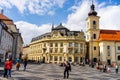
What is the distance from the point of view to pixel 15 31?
6372 centimetres

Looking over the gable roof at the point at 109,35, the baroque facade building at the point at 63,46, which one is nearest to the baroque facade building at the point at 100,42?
the gable roof at the point at 109,35

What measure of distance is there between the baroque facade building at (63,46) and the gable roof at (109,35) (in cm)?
856

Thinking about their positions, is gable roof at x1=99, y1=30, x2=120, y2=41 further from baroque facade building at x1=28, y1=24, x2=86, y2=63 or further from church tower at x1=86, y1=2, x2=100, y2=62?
baroque facade building at x1=28, y1=24, x2=86, y2=63

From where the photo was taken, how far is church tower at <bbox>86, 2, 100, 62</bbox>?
81.4 m

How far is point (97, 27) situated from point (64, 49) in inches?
680

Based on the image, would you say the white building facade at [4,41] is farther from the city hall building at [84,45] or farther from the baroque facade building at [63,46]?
the baroque facade building at [63,46]

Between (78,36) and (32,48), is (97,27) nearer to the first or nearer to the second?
(78,36)

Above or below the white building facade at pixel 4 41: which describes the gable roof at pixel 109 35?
above

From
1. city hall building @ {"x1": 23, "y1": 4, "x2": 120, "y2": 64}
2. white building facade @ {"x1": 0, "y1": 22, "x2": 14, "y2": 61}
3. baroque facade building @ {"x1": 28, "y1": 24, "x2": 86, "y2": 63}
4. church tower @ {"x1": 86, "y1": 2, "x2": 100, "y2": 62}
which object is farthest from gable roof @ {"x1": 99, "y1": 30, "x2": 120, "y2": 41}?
white building facade @ {"x1": 0, "y1": 22, "x2": 14, "y2": 61}

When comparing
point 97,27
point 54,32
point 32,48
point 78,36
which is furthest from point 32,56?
point 97,27

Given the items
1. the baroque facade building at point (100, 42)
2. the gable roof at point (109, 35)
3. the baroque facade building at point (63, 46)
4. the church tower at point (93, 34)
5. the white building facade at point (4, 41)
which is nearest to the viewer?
the white building facade at point (4, 41)

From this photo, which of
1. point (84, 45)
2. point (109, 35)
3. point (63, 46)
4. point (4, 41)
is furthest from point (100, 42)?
point (4, 41)

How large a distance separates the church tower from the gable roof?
2581mm

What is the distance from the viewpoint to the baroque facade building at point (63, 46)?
8262 centimetres
